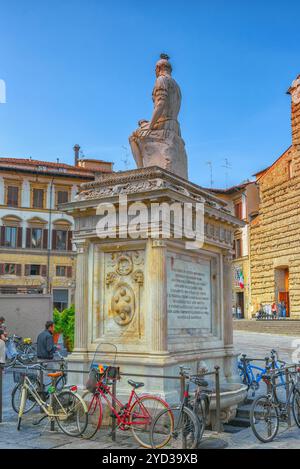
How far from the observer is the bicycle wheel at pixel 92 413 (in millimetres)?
8219

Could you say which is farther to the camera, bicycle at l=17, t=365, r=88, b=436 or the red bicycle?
bicycle at l=17, t=365, r=88, b=436

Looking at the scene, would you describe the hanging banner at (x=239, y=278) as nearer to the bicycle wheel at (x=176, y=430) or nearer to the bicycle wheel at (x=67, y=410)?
the bicycle wheel at (x=67, y=410)

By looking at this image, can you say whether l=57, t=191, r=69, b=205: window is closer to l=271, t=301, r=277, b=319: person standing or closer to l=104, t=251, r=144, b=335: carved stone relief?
l=271, t=301, r=277, b=319: person standing

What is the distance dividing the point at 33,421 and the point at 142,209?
13.3ft

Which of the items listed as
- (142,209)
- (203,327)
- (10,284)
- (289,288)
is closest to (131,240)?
(142,209)

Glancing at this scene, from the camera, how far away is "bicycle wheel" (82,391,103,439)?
8.22 meters

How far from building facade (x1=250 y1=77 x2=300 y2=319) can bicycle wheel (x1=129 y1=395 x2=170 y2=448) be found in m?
34.7

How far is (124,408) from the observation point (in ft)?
26.4

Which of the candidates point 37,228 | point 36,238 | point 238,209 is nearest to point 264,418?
point 36,238

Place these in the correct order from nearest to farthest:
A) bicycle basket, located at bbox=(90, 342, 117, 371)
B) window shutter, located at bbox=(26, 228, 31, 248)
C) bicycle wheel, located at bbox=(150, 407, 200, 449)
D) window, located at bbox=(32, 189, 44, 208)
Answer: bicycle wheel, located at bbox=(150, 407, 200, 449), bicycle basket, located at bbox=(90, 342, 117, 371), window shutter, located at bbox=(26, 228, 31, 248), window, located at bbox=(32, 189, 44, 208)

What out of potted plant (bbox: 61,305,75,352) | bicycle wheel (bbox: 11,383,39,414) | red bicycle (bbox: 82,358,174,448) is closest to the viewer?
red bicycle (bbox: 82,358,174,448)

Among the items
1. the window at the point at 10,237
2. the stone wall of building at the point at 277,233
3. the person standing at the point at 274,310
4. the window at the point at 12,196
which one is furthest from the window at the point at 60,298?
the person standing at the point at 274,310

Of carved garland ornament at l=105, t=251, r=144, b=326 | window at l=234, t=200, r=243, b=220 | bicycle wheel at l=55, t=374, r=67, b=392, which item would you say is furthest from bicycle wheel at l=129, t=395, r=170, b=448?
window at l=234, t=200, r=243, b=220
